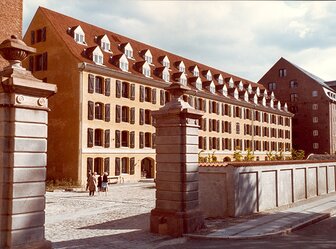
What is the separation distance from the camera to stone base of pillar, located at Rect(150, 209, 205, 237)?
12641 mm

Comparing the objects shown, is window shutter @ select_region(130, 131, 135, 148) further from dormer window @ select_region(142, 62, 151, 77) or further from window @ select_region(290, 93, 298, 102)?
window @ select_region(290, 93, 298, 102)

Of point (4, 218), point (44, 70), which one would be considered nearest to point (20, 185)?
point (4, 218)

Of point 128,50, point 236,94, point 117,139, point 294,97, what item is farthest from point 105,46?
point 294,97

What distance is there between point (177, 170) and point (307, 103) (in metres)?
67.8

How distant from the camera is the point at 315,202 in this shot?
21547 mm

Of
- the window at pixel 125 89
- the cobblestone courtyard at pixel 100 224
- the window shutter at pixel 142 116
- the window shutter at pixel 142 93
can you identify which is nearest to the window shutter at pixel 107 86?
the window at pixel 125 89

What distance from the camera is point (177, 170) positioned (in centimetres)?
1280

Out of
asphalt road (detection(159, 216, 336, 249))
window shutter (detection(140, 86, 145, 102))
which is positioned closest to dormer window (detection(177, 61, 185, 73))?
window shutter (detection(140, 86, 145, 102))

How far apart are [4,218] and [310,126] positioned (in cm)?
7507

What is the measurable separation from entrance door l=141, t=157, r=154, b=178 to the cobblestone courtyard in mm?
20931

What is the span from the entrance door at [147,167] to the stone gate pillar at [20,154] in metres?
35.6

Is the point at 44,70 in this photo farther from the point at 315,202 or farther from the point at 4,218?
the point at 4,218

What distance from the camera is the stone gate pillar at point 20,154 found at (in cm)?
778

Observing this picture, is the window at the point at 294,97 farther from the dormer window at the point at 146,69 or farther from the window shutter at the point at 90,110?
the window shutter at the point at 90,110
